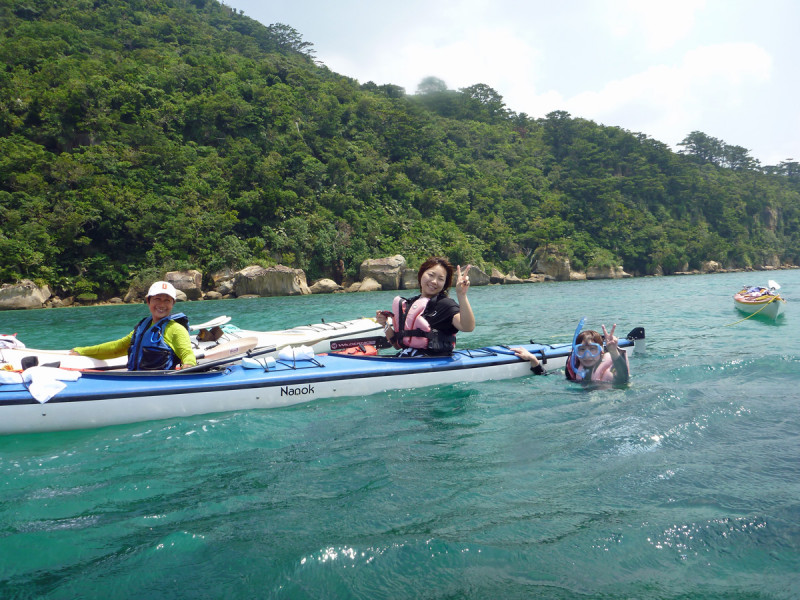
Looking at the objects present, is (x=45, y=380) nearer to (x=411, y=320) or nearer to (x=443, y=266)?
(x=411, y=320)

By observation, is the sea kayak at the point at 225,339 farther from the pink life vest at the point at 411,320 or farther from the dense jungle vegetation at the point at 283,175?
the dense jungle vegetation at the point at 283,175

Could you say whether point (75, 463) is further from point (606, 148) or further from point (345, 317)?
point (606, 148)

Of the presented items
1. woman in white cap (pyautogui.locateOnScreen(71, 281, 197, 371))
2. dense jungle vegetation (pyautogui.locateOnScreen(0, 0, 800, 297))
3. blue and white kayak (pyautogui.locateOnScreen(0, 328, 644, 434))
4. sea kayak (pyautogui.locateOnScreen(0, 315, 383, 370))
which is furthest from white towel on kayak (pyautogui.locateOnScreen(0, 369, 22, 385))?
dense jungle vegetation (pyautogui.locateOnScreen(0, 0, 800, 297))

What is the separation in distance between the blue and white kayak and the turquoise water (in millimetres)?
188

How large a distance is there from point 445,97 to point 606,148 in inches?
1135

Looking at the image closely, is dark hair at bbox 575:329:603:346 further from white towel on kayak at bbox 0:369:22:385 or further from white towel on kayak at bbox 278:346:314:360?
white towel on kayak at bbox 0:369:22:385

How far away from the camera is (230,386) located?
5.16m

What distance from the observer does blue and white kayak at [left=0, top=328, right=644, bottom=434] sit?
4.58 m

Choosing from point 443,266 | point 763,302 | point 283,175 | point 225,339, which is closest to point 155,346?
point 443,266

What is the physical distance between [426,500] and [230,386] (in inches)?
112

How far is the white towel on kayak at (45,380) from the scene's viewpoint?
448cm

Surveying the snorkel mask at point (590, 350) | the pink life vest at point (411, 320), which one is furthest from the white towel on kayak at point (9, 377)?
the snorkel mask at point (590, 350)

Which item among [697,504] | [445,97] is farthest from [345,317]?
[445,97]

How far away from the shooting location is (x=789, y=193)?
7306cm
